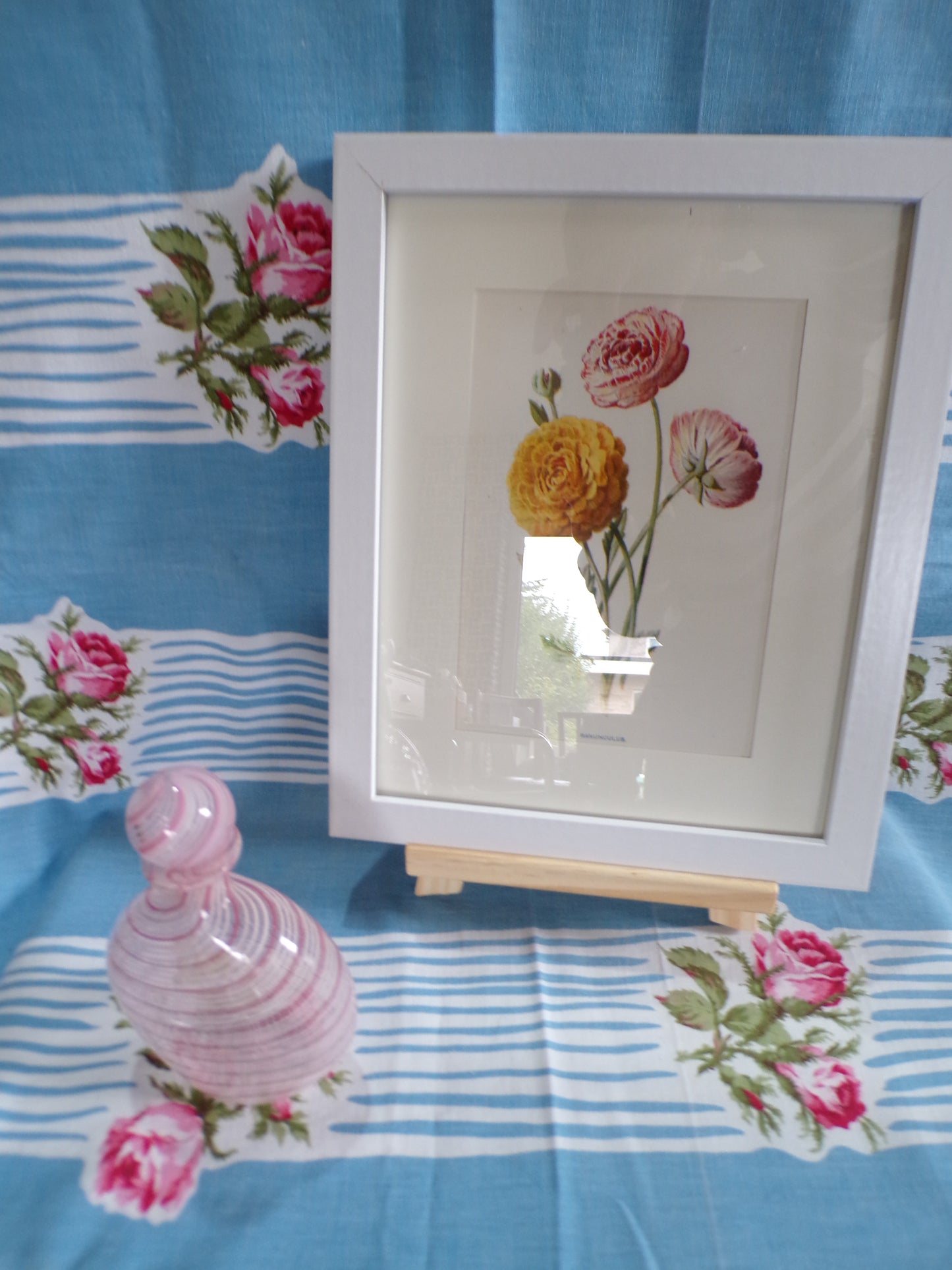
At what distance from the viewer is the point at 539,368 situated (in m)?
0.53

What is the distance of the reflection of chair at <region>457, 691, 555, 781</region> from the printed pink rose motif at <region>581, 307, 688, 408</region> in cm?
20

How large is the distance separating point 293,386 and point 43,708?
0.33 m

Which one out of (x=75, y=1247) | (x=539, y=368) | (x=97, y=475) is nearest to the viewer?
(x=75, y=1247)

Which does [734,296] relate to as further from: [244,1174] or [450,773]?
[244,1174]

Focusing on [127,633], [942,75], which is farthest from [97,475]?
[942,75]

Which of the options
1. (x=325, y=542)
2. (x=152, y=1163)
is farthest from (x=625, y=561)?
(x=152, y=1163)

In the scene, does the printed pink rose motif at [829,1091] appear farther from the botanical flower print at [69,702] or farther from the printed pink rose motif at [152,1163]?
the botanical flower print at [69,702]

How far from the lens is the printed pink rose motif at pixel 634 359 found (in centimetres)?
51

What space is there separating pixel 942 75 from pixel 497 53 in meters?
0.28

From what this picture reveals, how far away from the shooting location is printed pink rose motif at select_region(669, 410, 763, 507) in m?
0.52

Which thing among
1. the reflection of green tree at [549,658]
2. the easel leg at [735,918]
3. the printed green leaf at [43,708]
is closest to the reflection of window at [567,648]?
the reflection of green tree at [549,658]

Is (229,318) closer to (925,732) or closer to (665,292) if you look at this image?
(665,292)

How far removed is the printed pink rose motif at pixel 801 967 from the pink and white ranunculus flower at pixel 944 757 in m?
0.16

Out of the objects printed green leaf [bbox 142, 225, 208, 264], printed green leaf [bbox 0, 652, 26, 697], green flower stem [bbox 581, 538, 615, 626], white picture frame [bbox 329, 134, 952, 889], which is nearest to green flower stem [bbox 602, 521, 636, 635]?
green flower stem [bbox 581, 538, 615, 626]
